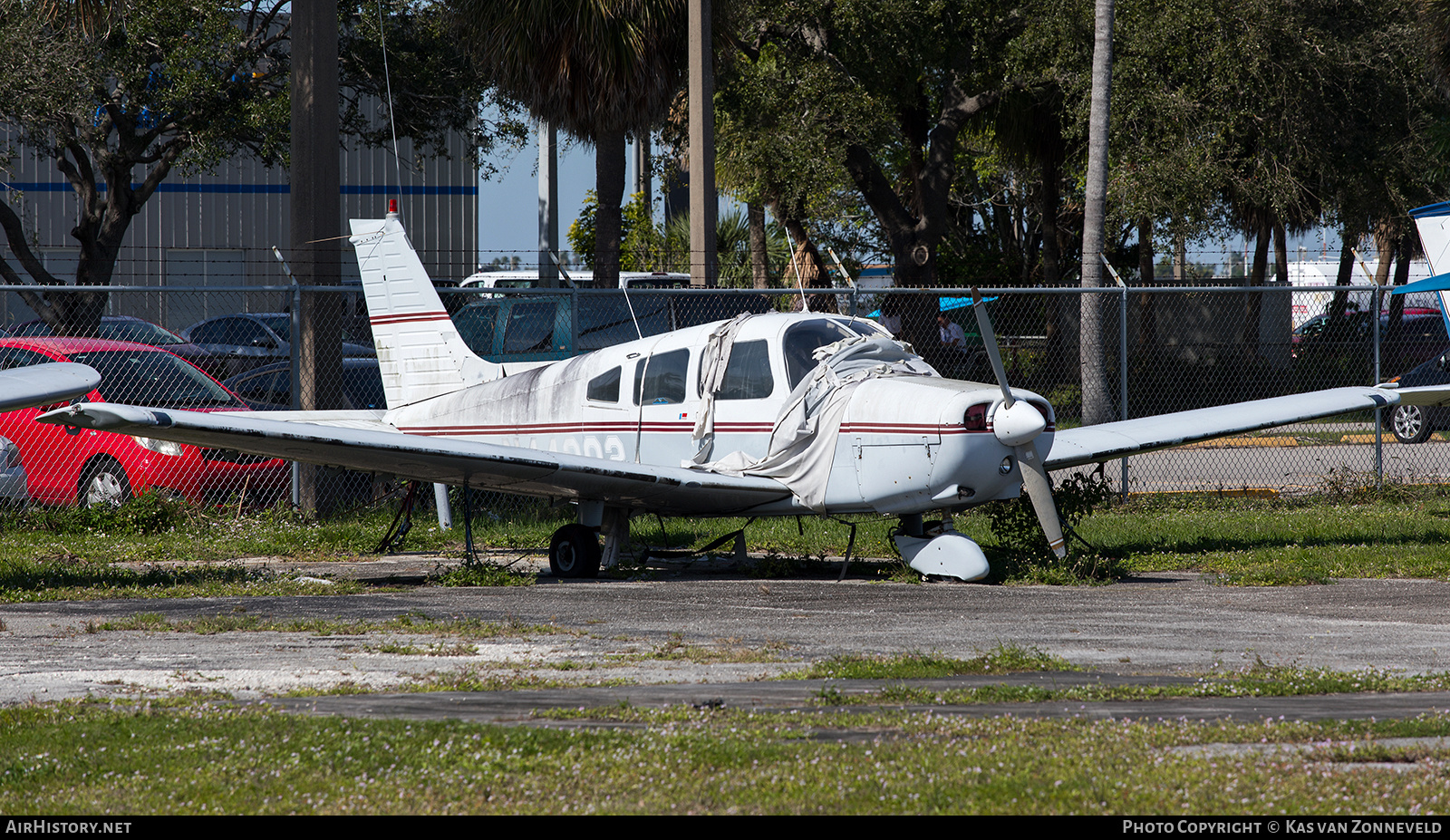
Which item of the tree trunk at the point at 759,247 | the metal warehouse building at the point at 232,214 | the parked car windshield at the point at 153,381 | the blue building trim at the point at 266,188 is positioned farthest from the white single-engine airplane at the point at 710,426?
the blue building trim at the point at 266,188

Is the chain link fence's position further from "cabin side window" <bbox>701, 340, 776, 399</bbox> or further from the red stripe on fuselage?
"cabin side window" <bbox>701, 340, 776, 399</bbox>

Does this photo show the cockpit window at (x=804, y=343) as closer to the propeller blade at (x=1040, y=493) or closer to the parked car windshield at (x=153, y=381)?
the propeller blade at (x=1040, y=493)

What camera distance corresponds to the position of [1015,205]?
42.2 metres

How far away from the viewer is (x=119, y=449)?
13469 millimetres

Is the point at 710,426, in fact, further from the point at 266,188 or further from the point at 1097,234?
the point at 266,188

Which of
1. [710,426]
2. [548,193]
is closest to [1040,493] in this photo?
[710,426]

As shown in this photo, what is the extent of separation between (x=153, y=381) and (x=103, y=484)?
46.2 inches

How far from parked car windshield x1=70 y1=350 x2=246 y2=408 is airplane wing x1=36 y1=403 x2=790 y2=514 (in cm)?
403

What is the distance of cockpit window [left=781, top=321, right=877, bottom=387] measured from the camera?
10.9m

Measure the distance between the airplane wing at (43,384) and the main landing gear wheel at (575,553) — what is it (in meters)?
3.87

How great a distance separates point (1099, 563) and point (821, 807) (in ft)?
23.1

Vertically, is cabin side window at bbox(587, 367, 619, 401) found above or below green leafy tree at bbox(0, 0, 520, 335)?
below

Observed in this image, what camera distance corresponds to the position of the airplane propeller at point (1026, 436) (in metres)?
9.71

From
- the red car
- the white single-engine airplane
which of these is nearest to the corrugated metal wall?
the red car
